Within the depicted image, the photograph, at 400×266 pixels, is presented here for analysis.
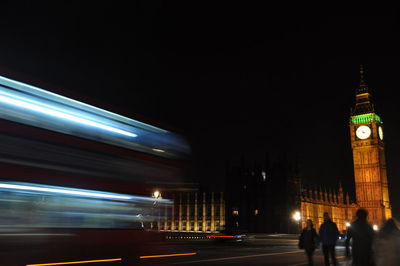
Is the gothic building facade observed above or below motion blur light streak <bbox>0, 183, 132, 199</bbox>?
above

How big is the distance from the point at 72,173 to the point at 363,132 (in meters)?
69.2

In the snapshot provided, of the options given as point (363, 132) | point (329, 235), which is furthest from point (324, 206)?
point (329, 235)

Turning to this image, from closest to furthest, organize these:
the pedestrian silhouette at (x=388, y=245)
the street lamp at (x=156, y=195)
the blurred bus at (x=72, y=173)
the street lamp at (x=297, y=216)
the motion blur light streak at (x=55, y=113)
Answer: the blurred bus at (x=72, y=173), the motion blur light streak at (x=55, y=113), the pedestrian silhouette at (x=388, y=245), the street lamp at (x=156, y=195), the street lamp at (x=297, y=216)

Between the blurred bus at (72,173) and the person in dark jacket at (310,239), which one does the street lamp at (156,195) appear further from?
the person in dark jacket at (310,239)

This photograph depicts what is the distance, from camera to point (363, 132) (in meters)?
69.4

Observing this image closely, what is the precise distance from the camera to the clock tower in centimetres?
6788

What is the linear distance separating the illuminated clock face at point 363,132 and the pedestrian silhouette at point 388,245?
65995 mm

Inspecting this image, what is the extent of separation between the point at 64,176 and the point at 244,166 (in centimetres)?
5141

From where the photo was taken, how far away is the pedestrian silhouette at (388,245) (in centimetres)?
660

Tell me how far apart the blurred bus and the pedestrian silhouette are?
11.7 feet

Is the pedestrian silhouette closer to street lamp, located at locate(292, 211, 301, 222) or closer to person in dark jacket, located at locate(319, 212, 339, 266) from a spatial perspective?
person in dark jacket, located at locate(319, 212, 339, 266)

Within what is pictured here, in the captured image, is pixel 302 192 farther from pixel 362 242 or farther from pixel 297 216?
pixel 362 242

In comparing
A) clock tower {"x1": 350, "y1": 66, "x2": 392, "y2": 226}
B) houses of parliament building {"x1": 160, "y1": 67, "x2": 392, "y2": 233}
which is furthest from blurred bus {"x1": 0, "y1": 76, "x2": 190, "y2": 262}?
clock tower {"x1": 350, "y1": 66, "x2": 392, "y2": 226}

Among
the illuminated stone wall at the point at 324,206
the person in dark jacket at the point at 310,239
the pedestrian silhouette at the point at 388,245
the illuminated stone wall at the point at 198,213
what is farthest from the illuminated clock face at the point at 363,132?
the pedestrian silhouette at the point at 388,245
